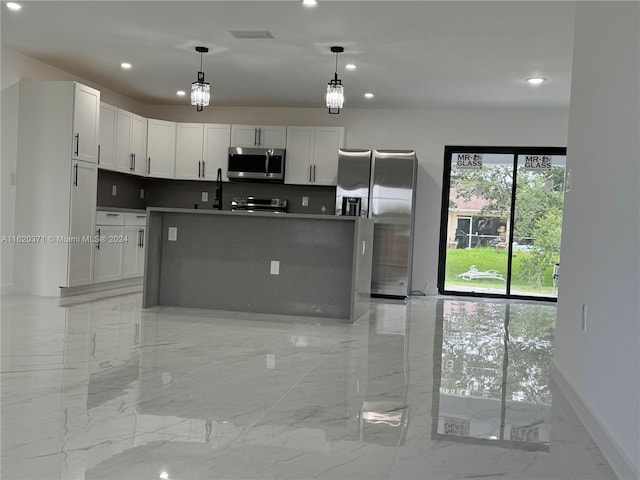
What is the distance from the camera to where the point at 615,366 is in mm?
2240

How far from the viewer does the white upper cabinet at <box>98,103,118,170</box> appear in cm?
667

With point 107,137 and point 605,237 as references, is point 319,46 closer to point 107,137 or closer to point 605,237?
point 107,137

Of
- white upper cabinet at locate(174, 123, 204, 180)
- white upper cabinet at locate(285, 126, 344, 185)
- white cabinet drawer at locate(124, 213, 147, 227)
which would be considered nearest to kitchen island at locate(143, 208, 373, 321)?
white cabinet drawer at locate(124, 213, 147, 227)

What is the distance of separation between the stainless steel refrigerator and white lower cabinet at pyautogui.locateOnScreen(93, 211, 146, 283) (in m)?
2.62

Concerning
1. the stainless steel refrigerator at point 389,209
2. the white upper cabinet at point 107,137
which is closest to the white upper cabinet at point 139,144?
the white upper cabinet at point 107,137

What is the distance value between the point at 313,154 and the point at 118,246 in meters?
2.77

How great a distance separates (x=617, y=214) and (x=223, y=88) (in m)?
5.69

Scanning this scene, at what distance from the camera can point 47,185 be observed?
235 inches

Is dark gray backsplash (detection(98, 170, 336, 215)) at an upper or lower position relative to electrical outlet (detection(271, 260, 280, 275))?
upper

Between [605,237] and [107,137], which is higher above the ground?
[107,137]

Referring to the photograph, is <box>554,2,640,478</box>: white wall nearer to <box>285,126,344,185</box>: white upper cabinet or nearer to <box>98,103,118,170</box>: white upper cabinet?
<box>285,126,344,185</box>: white upper cabinet

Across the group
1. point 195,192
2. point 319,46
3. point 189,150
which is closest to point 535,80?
point 319,46

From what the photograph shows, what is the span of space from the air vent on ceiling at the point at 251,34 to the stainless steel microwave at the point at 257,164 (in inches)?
102

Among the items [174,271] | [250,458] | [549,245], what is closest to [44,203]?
[174,271]
